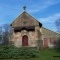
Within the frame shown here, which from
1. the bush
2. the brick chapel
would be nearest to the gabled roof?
the brick chapel

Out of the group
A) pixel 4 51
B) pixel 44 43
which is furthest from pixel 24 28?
pixel 4 51

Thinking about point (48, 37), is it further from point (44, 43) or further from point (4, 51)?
point (4, 51)

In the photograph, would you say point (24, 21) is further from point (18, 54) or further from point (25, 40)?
point (18, 54)

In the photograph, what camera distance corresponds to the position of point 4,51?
3888 cm

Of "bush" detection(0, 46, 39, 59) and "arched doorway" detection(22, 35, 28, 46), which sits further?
"arched doorway" detection(22, 35, 28, 46)

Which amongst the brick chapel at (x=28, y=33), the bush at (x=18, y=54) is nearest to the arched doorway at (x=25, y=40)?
the brick chapel at (x=28, y=33)

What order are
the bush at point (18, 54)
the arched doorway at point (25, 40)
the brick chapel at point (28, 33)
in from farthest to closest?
the arched doorway at point (25, 40)
the brick chapel at point (28, 33)
the bush at point (18, 54)

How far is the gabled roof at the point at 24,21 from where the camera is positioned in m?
56.5

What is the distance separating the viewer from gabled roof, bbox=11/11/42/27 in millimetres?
56531

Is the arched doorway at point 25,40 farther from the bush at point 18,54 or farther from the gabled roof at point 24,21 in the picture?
the bush at point 18,54

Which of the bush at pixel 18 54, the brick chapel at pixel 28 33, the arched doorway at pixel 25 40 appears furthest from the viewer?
the arched doorway at pixel 25 40

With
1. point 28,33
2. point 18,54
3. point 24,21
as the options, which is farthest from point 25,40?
point 18,54

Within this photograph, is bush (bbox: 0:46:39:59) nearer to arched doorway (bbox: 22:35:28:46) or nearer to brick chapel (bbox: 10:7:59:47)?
brick chapel (bbox: 10:7:59:47)

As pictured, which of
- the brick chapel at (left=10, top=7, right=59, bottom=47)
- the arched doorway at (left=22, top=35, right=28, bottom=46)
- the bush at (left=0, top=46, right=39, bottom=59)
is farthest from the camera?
the arched doorway at (left=22, top=35, right=28, bottom=46)
